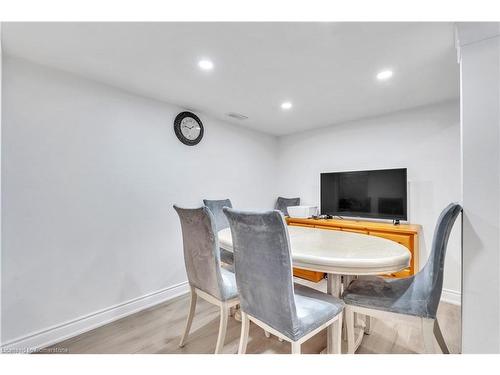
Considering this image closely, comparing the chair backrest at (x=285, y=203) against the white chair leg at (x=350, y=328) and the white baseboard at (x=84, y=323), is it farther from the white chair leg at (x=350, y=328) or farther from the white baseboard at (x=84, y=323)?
the white chair leg at (x=350, y=328)

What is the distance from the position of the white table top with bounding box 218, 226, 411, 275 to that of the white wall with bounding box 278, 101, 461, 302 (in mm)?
1508

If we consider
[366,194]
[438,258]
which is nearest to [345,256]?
[438,258]

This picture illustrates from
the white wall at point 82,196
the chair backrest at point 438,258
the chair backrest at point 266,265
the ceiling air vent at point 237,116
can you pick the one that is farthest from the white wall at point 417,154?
the chair backrest at point 266,265

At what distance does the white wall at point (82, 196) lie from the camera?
5.43ft

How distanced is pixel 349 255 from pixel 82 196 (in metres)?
2.13

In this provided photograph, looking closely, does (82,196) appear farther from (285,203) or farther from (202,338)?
(285,203)

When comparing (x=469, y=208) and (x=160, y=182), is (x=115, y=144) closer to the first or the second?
(x=160, y=182)

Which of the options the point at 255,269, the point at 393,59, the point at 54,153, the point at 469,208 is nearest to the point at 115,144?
the point at 54,153

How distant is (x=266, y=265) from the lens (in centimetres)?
114

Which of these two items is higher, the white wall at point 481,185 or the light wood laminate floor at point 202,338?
the white wall at point 481,185

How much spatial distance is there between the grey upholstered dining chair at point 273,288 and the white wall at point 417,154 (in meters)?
2.06

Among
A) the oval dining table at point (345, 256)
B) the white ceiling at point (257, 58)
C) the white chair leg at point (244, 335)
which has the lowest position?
the white chair leg at point (244, 335)

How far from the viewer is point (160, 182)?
2492 mm

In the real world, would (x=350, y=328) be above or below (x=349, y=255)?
below
